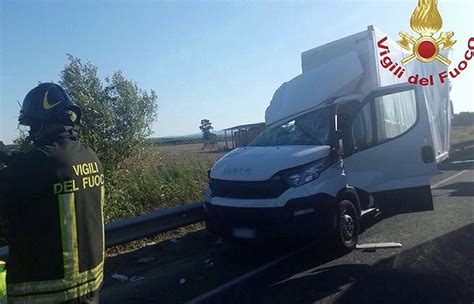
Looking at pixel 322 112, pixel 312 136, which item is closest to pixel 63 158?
pixel 312 136

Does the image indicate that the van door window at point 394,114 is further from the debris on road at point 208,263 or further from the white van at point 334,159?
Result: the debris on road at point 208,263

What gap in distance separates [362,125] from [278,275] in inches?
100

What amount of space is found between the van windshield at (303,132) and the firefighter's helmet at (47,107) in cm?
413

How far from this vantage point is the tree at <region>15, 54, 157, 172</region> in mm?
8031

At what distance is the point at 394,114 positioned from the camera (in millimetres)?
6621

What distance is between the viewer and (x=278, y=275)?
16.6 feet

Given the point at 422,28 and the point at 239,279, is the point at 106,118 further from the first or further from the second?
the point at 422,28

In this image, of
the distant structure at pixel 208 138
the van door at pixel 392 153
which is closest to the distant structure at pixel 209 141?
the distant structure at pixel 208 138

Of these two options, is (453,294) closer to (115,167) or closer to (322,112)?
(322,112)

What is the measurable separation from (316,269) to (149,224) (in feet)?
8.79

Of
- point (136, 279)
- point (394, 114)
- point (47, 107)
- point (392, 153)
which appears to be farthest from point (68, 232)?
point (394, 114)

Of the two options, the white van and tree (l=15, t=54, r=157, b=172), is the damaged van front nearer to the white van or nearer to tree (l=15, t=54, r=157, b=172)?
the white van

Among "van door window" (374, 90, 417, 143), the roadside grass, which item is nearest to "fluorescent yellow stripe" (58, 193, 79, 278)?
"van door window" (374, 90, 417, 143)

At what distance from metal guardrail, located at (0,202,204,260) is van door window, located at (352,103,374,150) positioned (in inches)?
112
